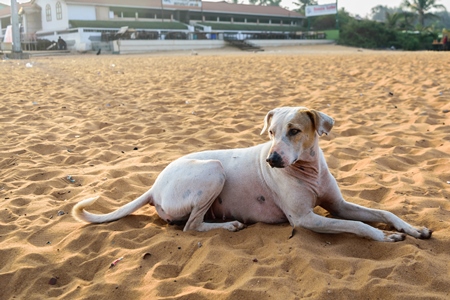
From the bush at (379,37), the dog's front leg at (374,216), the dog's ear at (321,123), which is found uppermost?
the bush at (379,37)

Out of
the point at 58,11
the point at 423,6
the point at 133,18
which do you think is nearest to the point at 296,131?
the point at 58,11

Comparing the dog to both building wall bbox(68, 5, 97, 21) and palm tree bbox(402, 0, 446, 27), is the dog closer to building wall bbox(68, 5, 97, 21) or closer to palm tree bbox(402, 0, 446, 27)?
building wall bbox(68, 5, 97, 21)

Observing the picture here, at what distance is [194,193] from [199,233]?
33 centimetres

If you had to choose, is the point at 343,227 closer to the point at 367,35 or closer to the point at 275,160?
the point at 275,160

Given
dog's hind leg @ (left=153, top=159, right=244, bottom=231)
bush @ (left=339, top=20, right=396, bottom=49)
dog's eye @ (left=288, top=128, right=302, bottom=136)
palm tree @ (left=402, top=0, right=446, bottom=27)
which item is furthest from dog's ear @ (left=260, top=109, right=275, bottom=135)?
palm tree @ (left=402, top=0, right=446, bottom=27)

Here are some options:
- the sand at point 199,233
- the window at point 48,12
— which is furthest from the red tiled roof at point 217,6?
the sand at point 199,233

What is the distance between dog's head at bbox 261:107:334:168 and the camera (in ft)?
10.6

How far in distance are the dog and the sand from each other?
0.12m

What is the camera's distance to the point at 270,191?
368cm

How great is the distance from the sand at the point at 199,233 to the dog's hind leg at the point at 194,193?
0.12 meters

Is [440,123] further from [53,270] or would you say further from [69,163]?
[53,270]

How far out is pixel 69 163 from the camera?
225 inches

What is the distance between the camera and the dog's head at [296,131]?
10.6 feet

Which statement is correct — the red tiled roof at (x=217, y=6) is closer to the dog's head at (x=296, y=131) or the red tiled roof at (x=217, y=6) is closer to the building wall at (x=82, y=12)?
the building wall at (x=82, y=12)
